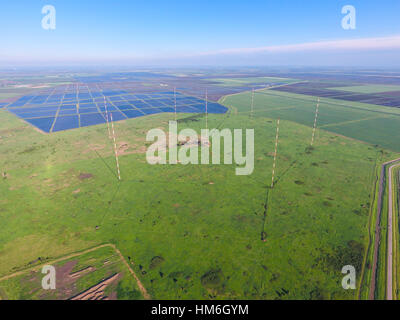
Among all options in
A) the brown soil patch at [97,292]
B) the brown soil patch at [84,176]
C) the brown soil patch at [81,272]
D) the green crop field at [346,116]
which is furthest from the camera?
the green crop field at [346,116]

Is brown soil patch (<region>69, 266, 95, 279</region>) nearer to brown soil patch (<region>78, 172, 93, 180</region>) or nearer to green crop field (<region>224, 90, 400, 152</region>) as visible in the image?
brown soil patch (<region>78, 172, 93, 180</region>)

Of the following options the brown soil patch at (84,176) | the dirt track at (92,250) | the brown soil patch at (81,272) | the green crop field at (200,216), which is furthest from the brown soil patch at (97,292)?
the brown soil patch at (84,176)

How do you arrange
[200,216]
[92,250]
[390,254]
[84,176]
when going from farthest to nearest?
[84,176] → [200,216] → [92,250] → [390,254]

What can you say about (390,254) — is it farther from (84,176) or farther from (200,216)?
(84,176)

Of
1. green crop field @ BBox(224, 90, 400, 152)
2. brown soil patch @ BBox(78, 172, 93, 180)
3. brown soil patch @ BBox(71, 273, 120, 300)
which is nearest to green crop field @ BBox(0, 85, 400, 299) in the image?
brown soil patch @ BBox(78, 172, 93, 180)

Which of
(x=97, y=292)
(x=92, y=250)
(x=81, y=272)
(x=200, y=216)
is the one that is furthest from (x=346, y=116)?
(x=81, y=272)

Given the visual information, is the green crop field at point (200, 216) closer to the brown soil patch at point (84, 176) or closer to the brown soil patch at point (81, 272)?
the brown soil patch at point (84, 176)

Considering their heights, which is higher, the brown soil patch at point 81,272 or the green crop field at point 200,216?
the green crop field at point 200,216

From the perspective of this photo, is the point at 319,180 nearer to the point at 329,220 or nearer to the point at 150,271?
the point at 329,220
